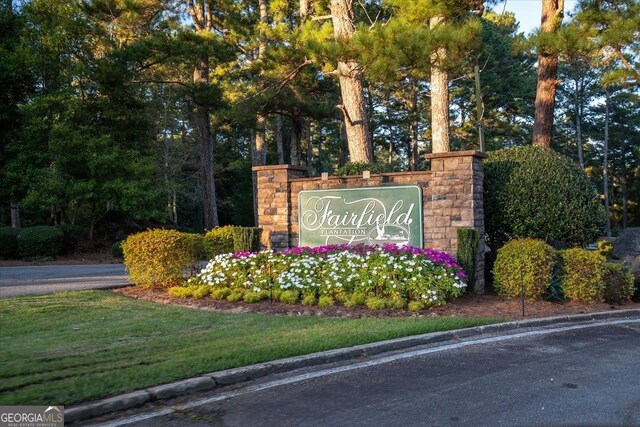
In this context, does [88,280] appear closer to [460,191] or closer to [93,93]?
[460,191]

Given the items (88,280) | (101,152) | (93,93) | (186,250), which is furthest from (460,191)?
(93,93)

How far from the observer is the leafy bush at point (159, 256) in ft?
36.5

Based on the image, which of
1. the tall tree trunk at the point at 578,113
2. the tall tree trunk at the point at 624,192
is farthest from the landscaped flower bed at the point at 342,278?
the tall tree trunk at the point at 624,192

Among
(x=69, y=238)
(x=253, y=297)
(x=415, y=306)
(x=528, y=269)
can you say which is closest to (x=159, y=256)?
(x=253, y=297)

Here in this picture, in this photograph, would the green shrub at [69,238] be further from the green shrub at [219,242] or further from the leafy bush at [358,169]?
the leafy bush at [358,169]

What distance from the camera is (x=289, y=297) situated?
371 inches

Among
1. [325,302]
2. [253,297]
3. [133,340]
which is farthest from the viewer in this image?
[253,297]

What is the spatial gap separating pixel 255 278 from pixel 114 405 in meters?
5.56

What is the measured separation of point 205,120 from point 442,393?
2124cm

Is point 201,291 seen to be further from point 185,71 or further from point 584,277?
point 185,71

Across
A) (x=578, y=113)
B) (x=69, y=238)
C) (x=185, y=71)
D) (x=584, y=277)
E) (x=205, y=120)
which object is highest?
(x=578, y=113)

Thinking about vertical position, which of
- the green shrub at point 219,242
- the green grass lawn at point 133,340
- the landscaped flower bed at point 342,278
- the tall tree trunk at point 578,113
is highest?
the tall tree trunk at point 578,113

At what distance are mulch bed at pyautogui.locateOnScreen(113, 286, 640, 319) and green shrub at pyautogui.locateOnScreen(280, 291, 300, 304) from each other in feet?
0.35

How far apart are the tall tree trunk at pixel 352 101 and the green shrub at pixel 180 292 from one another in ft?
23.6
